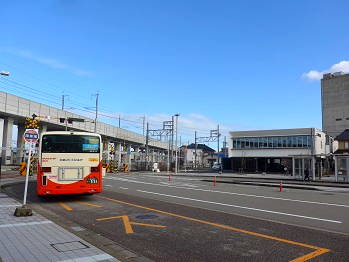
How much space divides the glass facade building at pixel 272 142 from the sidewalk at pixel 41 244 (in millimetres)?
58611

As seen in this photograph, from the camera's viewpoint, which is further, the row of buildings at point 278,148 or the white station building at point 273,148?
the white station building at point 273,148

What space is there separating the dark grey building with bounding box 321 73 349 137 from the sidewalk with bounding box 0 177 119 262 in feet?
321

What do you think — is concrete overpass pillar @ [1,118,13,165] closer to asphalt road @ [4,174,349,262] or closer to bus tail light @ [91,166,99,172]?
asphalt road @ [4,174,349,262]

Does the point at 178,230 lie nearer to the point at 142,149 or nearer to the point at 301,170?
the point at 301,170

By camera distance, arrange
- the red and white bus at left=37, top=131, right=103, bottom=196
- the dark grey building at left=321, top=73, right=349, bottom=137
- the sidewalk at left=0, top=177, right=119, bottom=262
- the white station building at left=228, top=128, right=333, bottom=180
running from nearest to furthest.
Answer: the sidewalk at left=0, top=177, right=119, bottom=262
the red and white bus at left=37, top=131, right=103, bottom=196
the white station building at left=228, top=128, right=333, bottom=180
the dark grey building at left=321, top=73, right=349, bottom=137

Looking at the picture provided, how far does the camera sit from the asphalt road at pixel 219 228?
715cm

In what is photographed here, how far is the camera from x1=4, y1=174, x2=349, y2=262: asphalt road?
7148 millimetres

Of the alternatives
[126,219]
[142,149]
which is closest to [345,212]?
[126,219]

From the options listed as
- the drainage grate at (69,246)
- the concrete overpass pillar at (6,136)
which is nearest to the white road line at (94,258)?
the drainage grate at (69,246)

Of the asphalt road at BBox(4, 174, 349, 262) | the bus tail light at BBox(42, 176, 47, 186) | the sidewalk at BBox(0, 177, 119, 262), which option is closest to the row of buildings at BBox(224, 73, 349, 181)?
the asphalt road at BBox(4, 174, 349, 262)

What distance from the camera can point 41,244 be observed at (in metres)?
7.30

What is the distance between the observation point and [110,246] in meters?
7.43

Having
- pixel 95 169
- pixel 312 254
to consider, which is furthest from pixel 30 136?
pixel 312 254

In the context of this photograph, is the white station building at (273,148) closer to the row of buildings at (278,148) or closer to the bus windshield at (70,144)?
the row of buildings at (278,148)
